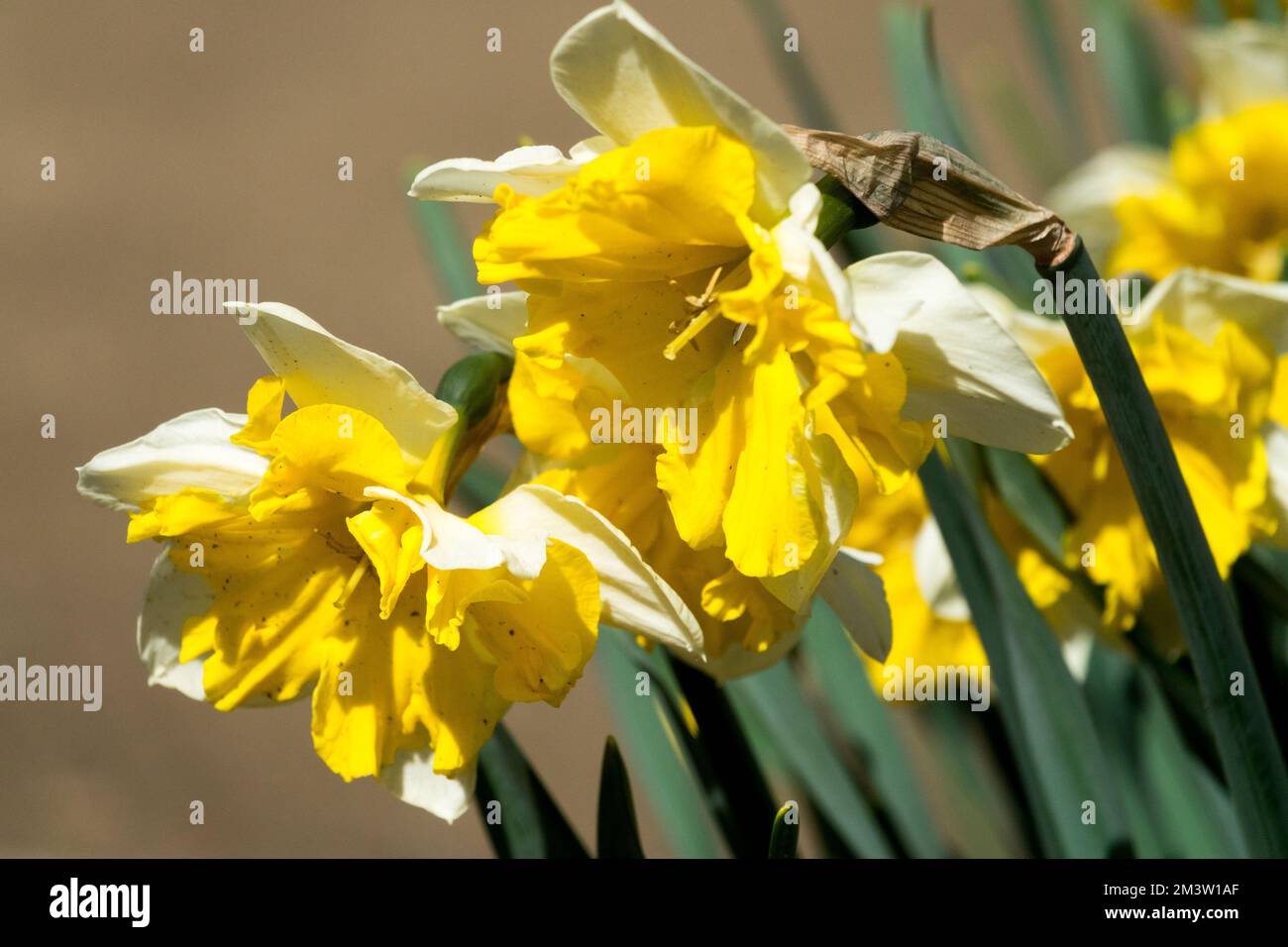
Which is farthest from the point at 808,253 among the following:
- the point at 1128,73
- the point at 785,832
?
A: the point at 1128,73

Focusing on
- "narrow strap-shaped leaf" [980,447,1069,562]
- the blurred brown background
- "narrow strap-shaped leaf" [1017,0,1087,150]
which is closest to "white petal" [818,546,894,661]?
"narrow strap-shaped leaf" [980,447,1069,562]

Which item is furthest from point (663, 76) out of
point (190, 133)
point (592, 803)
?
point (190, 133)

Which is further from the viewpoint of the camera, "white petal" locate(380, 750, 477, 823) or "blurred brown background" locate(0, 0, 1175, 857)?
"blurred brown background" locate(0, 0, 1175, 857)

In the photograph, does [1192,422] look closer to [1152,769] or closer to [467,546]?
[1152,769]

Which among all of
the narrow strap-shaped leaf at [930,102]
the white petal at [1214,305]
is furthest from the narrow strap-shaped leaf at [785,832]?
the narrow strap-shaped leaf at [930,102]

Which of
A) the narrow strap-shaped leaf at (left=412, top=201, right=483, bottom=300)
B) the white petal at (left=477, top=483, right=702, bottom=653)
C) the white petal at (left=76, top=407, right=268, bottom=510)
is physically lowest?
the white petal at (left=477, top=483, right=702, bottom=653)

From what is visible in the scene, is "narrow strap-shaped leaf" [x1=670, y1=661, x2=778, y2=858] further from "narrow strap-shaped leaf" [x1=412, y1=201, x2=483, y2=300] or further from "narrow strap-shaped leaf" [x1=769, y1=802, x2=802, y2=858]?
"narrow strap-shaped leaf" [x1=412, y1=201, x2=483, y2=300]
